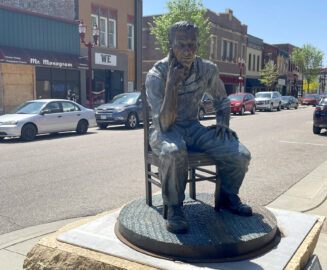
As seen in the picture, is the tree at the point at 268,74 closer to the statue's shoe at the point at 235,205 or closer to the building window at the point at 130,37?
the building window at the point at 130,37

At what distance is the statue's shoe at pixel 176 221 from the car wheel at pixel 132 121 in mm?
12348

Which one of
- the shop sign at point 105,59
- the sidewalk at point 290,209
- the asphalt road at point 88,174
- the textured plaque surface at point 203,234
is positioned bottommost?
the asphalt road at point 88,174

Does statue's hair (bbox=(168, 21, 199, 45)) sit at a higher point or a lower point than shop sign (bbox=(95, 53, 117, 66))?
lower

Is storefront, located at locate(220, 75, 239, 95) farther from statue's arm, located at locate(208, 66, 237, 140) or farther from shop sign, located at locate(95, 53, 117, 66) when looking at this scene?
statue's arm, located at locate(208, 66, 237, 140)

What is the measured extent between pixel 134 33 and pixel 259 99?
37.3 ft

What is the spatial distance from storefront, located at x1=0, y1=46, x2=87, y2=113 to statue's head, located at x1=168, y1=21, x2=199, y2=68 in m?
16.8

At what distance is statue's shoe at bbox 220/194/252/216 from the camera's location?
3072mm

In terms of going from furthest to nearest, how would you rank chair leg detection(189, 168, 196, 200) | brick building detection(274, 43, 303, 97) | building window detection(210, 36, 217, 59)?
brick building detection(274, 43, 303, 97) → building window detection(210, 36, 217, 59) → chair leg detection(189, 168, 196, 200)

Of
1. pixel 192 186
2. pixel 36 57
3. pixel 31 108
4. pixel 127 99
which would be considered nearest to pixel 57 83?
pixel 36 57

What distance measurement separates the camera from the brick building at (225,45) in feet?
113

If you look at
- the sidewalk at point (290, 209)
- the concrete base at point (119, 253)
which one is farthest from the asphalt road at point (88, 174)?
the concrete base at point (119, 253)

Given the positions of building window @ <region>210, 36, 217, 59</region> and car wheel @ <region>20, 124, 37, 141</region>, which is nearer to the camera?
car wheel @ <region>20, 124, 37, 141</region>

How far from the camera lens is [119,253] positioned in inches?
103

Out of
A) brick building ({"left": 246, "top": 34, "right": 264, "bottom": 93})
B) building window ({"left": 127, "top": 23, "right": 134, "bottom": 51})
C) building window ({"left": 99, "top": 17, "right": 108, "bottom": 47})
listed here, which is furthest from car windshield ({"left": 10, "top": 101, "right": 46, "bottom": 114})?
brick building ({"left": 246, "top": 34, "right": 264, "bottom": 93})
